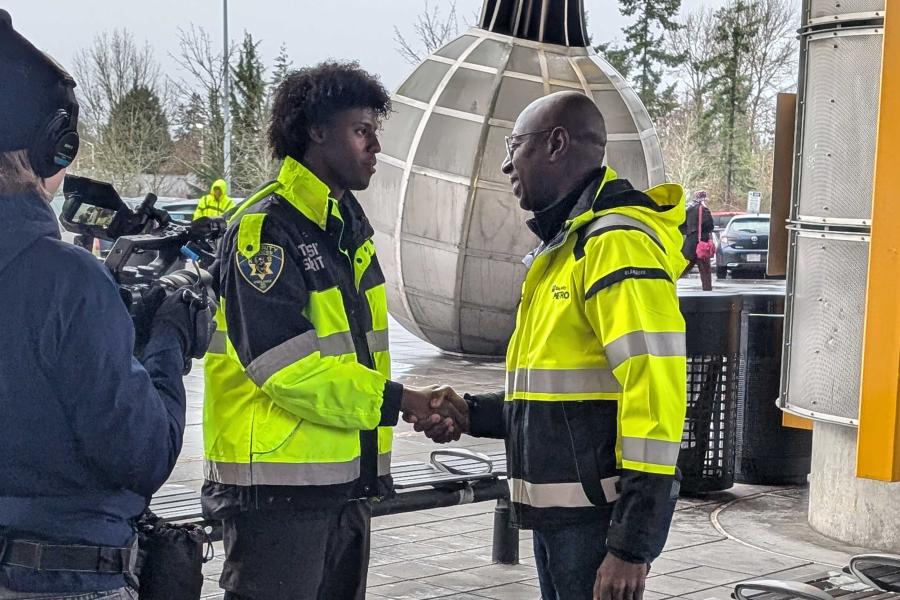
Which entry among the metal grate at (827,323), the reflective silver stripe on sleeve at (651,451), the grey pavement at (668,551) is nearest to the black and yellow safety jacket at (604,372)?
the reflective silver stripe on sleeve at (651,451)

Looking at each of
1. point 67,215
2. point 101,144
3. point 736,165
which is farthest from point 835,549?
point 736,165

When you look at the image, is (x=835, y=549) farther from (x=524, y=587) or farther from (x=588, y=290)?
(x=588, y=290)

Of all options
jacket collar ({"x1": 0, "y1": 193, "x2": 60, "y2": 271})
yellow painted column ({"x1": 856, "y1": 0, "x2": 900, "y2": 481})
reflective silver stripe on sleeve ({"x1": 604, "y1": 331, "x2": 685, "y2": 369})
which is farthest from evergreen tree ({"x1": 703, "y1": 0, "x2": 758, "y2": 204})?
jacket collar ({"x1": 0, "y1": 193, "x2": 60, "y2": 271})

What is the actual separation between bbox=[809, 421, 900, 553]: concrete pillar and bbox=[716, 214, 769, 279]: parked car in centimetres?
2811

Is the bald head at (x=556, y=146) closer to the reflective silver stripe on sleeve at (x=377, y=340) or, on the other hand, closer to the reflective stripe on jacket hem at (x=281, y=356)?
the reflective silver stripe on sleeve at (x=377, y=340)

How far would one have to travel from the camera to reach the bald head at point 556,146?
355 cm

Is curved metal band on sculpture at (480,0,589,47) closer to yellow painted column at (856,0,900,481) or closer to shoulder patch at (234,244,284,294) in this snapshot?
yellow painted column at (856,0,900,481)

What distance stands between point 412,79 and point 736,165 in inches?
1873

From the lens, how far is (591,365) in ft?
11.0

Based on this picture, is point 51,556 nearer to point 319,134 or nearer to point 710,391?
point 319,134

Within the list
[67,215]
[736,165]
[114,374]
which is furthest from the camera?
[736,165]

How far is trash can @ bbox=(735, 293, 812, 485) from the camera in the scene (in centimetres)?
838

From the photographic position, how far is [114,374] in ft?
8.22

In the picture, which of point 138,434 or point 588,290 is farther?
point 588,290
